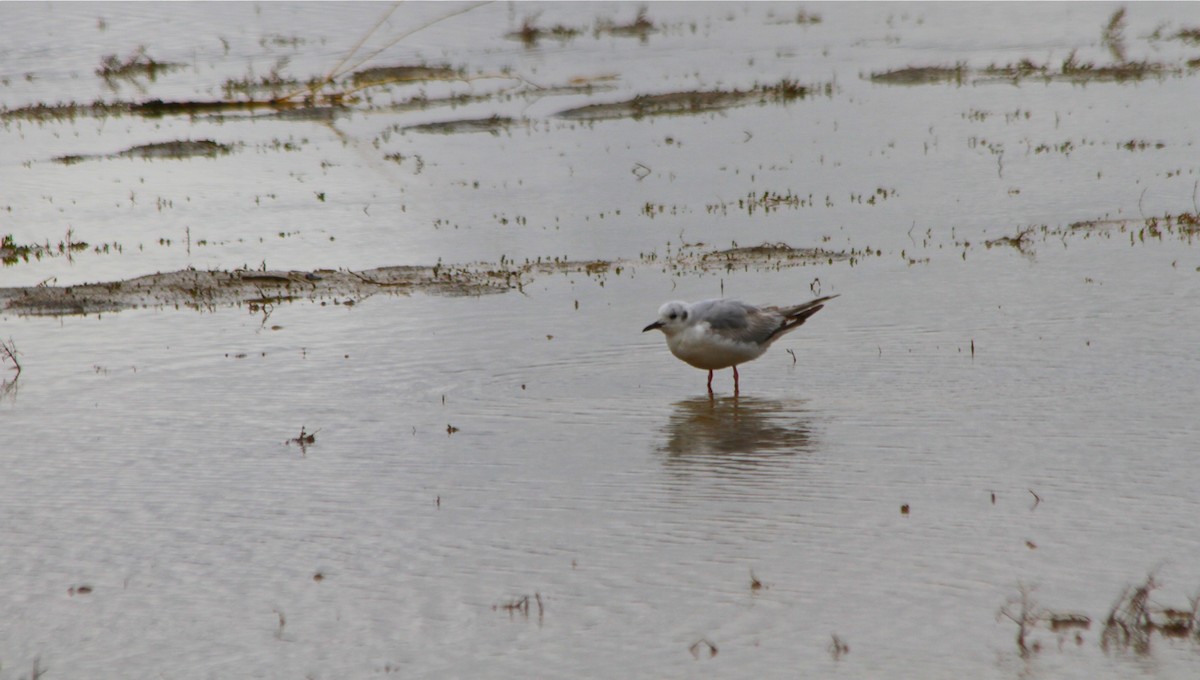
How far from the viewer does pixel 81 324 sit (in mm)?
13781

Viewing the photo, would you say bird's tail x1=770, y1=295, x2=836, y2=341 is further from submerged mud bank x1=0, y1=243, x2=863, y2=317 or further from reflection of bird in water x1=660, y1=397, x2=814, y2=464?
submerged mud bank x1=0, y1=243, x2=863, y2=317

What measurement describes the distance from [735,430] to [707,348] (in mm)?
857

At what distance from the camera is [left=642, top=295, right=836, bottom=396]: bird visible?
35.3 feet

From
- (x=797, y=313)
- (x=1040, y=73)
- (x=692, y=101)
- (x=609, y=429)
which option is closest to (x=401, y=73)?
(x=692, y=101)

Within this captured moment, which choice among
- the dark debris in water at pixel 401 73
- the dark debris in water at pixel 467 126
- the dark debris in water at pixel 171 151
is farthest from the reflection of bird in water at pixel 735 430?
the dark debris in water at pixel 401 73

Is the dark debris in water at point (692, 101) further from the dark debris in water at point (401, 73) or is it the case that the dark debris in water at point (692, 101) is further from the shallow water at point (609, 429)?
the dark debris in water at point (401, 73)

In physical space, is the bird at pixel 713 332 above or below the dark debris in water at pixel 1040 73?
below

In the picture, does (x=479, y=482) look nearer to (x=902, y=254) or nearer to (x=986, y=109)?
(x=902, y=254)

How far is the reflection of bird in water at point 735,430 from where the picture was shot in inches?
372

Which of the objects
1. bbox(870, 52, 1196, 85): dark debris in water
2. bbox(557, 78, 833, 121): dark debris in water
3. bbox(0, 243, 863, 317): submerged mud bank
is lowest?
bbox(0, 243, 863, 317): submerged mud bank

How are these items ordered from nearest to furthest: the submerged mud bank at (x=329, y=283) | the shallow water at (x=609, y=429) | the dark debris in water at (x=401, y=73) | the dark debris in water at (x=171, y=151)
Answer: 1. the shallow water at (x=609, y=429)
2. the submerged mud bank at (x=329, y=283)
3. the dark debris in water at (x=171, y=151)
4. the dark debris in water at (x=401, y=73)

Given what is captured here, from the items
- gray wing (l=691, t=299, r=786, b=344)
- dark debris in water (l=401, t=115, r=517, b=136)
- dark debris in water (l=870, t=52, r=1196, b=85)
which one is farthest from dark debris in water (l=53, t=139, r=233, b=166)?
gray wing (l=691, t=299, r=786, b=344)

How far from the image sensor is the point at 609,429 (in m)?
10.0

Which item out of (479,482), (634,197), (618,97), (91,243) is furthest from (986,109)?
(479,482)
